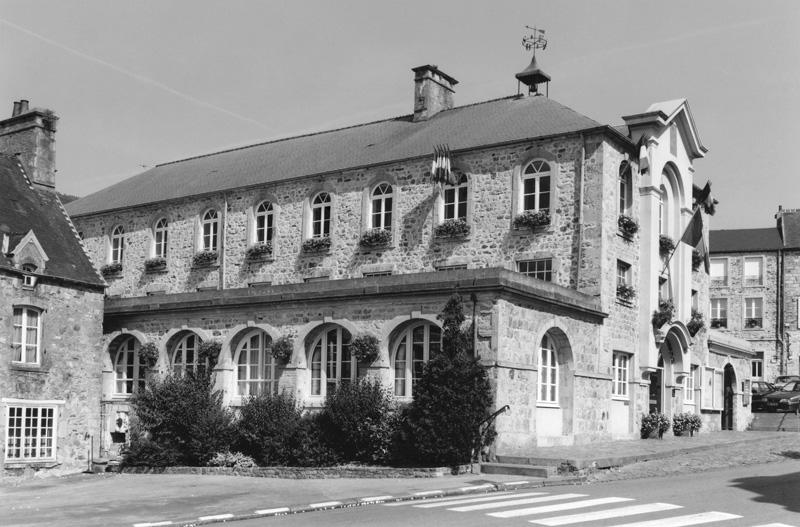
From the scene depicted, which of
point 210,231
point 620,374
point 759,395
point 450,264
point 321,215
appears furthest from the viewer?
point 759,395

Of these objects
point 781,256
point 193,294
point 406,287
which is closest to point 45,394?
point 193,294

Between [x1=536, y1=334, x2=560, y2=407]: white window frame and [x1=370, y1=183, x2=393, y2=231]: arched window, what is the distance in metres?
7.63

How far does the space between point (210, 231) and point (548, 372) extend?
14855 mm

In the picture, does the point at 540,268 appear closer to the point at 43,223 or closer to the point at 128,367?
the point at 128,367

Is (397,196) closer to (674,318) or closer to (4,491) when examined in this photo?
(674,318)

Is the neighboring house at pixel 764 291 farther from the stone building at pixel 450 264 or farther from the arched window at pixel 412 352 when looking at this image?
the arched window at pixel 412 352

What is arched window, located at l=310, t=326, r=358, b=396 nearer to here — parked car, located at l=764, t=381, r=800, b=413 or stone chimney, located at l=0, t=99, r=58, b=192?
stone chimney, located at l=0, t=99, r=58, b=192

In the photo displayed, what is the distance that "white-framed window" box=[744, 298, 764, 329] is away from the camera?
53.7 metres

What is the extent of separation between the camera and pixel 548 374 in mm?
23234

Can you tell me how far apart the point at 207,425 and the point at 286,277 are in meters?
8.78

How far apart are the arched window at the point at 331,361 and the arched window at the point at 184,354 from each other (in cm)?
416

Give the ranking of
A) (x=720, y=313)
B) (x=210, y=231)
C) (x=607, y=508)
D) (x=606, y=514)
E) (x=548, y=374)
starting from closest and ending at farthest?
(x=606, y=514), (x=607, y=508), (x=548, y=374), (x=210, y=231), (x=720, y=313)

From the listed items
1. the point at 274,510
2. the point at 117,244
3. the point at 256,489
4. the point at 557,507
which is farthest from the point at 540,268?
the point at 117,244

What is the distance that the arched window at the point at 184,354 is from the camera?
26.9m
